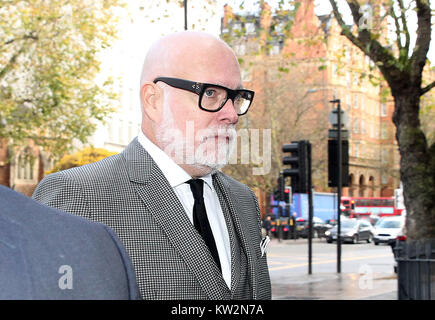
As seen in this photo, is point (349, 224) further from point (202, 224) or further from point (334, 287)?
point (202, 224)

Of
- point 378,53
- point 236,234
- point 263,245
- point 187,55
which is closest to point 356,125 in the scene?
point 378,53

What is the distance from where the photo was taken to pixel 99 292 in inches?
33.9

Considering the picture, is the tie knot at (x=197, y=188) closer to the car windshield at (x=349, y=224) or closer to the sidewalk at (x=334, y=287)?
A: the sidewalk at (x=334, y=287)

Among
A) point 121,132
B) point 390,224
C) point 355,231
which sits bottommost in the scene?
point 355,231

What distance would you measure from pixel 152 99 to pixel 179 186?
11.0 inches

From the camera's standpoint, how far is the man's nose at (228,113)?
7.47 ft

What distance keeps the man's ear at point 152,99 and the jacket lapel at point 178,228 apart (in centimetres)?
17

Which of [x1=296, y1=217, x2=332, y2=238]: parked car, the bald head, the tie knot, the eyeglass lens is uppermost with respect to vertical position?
the bald head

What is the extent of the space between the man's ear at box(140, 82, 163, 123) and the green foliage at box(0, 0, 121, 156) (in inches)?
858

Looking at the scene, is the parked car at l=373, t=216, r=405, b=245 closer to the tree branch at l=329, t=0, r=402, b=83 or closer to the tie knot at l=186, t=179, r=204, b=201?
the tree branch at l=329, t=0, r=402, b=83

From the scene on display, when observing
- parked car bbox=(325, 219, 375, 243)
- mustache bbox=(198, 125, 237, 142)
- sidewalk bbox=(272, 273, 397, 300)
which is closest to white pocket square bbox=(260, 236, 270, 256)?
mustache bbox=(198, 125, 237, 142)

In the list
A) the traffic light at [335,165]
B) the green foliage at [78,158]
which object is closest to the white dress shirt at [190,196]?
the traffic light at [335,165]

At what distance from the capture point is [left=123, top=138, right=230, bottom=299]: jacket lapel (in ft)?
7.09

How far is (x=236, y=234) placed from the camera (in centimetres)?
245
